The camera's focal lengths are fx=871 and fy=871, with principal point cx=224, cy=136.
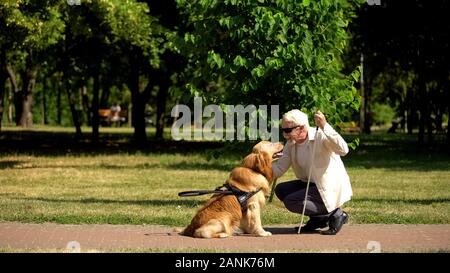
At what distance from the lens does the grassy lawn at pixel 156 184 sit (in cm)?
1317

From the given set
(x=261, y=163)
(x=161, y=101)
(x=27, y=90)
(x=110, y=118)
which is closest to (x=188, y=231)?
(x=261, y=163)

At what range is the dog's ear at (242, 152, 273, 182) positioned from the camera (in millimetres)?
10383

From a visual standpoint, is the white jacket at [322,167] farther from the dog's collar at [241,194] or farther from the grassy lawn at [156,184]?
the grassy lawn at [156,184]

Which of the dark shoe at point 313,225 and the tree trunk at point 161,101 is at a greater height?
the tree trunk at point 161,101

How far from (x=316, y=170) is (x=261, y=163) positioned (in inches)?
33.5

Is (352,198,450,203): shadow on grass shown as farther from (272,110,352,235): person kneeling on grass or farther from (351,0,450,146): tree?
(351,0,450,146): tree

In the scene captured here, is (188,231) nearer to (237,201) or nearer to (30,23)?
(237,201)

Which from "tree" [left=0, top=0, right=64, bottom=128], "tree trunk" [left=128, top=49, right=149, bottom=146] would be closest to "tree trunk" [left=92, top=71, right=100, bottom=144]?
"tree trunk" [left=128, top=49, right=149, bottom=146]

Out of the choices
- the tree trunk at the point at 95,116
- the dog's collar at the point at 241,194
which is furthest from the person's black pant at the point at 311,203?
the tree trunk at the point at 95,116

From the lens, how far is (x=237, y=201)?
34.2ft

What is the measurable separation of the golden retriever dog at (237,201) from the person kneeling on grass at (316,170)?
1.12 ft

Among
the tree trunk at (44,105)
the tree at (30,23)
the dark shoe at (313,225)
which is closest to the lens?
the dark shoe at (313,225)

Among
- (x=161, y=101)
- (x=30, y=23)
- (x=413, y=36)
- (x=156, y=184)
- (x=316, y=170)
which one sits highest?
(x=413, y=36)
